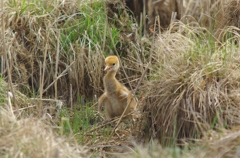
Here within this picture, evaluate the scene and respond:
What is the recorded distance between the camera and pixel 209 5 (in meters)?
7.88

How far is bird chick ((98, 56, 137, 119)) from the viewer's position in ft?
21.7

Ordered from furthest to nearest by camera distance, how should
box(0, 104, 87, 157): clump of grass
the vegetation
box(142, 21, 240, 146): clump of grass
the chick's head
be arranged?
1. the chick's head
2. box(142, 21, 240, 146): clump of grass
3. the vegetation
4. box(0, 104, 87, 157): clump of grass

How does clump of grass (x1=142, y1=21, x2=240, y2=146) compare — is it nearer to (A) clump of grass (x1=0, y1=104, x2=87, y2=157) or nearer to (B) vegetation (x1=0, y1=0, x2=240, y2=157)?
(B) vegetation (x1=0, y1=0, x2=240, y2=157)

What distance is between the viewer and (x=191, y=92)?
5.82 meters

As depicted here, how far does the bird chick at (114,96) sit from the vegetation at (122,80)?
13 centimetres

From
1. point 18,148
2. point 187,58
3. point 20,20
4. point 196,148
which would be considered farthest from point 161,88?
point 20,20

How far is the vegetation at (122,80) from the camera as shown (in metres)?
5.02

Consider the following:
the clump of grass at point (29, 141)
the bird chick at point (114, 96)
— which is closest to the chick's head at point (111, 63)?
the bird chick at point (114, 96)

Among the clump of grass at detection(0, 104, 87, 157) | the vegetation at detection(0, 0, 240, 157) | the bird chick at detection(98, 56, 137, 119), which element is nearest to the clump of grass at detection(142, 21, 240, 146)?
the vegetation at detection(0, 0, 240, 157)

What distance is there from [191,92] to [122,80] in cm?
202

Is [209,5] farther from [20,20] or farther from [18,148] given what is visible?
[18,148]

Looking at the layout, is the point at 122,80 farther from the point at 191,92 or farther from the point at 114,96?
the point at 191,92

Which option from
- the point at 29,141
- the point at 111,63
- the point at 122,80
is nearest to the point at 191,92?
the point at 111,63

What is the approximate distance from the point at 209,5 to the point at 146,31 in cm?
89
